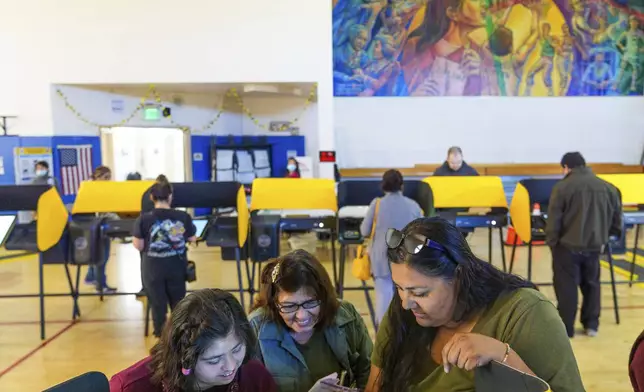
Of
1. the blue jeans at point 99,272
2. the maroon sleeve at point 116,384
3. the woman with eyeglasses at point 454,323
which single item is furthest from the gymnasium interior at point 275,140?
the maroon sleeve at point 116,384

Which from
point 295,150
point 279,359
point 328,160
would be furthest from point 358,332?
point 295,150

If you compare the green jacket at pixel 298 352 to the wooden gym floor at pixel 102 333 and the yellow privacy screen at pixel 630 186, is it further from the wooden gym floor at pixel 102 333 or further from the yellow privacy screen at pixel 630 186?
the yellow privacy screen at pixel 630 186

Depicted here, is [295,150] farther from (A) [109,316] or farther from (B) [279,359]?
(B) [279,359]

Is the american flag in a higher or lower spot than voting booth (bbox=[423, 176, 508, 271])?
higher

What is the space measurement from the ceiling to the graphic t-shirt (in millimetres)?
4335

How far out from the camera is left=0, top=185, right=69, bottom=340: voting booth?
400 cm

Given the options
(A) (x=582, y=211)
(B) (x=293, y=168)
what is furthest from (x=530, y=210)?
(B) (x=293, y=168)

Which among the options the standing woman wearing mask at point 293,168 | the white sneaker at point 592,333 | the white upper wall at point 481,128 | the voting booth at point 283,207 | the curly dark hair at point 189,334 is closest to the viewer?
the curly dark hair at point 189,334

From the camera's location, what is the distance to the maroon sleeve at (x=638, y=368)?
38.1 inches

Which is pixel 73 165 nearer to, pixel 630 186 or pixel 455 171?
pixel 455 171

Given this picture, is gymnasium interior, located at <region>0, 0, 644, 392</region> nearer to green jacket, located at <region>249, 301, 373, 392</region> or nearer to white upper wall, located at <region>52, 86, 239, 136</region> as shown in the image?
white upper wall, located at <region>52, 86, 239, 136</region>

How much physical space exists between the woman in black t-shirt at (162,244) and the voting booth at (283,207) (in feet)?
2.52

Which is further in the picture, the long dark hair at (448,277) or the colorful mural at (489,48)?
the colorful mural at (489,48)

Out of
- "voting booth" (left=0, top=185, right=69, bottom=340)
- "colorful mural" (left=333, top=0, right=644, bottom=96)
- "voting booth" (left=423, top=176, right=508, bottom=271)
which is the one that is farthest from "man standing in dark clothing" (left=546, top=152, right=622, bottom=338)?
"colorful mural" (left=333, top=0, right=644, bottom=96)
